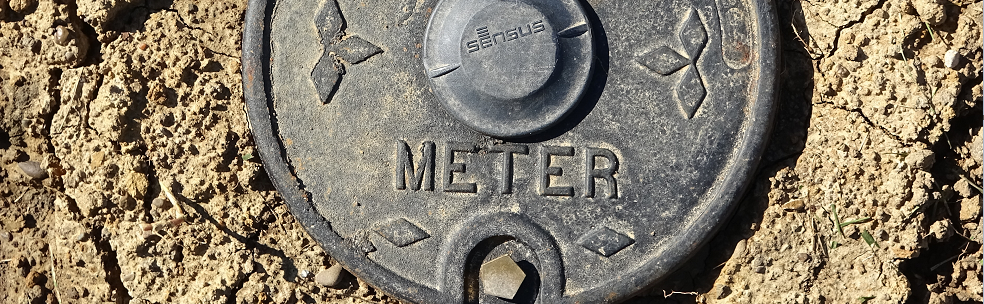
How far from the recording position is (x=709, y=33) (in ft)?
6.23

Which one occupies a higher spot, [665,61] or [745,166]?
[665,61]

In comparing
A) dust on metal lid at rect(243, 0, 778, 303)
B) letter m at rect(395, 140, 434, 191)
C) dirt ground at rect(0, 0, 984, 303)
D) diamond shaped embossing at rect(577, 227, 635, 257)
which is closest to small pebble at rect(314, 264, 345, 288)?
dirt ground at rect(0, 0, 984, 303)

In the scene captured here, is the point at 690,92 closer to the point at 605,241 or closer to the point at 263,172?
the point at 605,241

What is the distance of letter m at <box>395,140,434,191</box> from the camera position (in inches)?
78.4

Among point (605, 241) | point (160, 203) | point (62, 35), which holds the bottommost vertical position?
A: point (605, 241)

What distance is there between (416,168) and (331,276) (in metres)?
0.43

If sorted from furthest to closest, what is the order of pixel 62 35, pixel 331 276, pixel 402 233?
pixel 62 35 → pixel 331 276 → pixel 402 233

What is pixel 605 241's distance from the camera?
6.29 ft

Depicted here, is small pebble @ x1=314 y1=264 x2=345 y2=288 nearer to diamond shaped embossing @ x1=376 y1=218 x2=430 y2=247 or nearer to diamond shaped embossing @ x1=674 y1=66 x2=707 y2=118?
diamond shaped embossing @ x1=376 y1=218 x2=430 y2=247

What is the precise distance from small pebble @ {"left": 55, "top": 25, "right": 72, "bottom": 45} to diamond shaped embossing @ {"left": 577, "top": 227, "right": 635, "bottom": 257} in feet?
5.53

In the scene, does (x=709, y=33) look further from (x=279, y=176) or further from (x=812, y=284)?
(x=279, y=176)

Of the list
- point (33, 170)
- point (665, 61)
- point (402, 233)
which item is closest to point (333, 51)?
point (402, 233)

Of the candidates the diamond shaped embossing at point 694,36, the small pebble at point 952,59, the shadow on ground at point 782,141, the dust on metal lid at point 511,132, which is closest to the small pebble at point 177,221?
the dust on metal lid at point 511,132

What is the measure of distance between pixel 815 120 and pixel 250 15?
1.59 metres
